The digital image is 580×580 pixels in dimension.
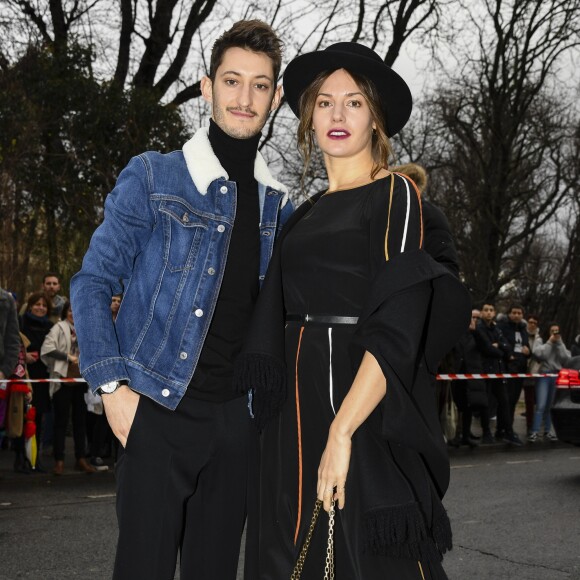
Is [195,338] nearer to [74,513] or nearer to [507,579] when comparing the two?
[507,579]

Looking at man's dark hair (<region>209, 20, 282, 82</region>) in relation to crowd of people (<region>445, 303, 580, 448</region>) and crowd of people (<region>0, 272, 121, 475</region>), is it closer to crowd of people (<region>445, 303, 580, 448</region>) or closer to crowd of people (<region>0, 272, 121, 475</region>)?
crowd of people (<region>0, 272, 121, 475</region>)

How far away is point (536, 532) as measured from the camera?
6.79m

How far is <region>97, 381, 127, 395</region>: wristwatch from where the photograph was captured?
9.21 feet

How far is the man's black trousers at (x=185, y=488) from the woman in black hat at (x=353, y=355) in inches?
4.3

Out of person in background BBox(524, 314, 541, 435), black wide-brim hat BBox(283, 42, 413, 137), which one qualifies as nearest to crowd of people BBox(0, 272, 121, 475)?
black wide-brim hat BBox(283, 42, 413, 137)

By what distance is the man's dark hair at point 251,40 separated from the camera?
124 inches

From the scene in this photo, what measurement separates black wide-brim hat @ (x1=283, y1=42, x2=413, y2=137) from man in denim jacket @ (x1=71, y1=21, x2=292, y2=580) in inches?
8.4

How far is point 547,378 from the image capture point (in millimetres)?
13852

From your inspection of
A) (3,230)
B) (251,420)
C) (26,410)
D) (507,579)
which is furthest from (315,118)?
(3,230)

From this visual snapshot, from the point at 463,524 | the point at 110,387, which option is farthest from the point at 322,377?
the point at 463,524

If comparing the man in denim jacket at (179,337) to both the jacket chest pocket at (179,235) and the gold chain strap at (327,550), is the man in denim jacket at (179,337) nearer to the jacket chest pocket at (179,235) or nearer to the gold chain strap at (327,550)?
the jacket chest pocket at (179,235)

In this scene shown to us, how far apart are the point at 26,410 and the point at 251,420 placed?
6.48 meters

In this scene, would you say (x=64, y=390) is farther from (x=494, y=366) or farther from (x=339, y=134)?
(x=339, y=134)

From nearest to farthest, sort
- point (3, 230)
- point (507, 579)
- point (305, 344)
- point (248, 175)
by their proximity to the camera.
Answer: point (305, 344) < point (248, 175) < point (507, 579) < point (3, 230)
